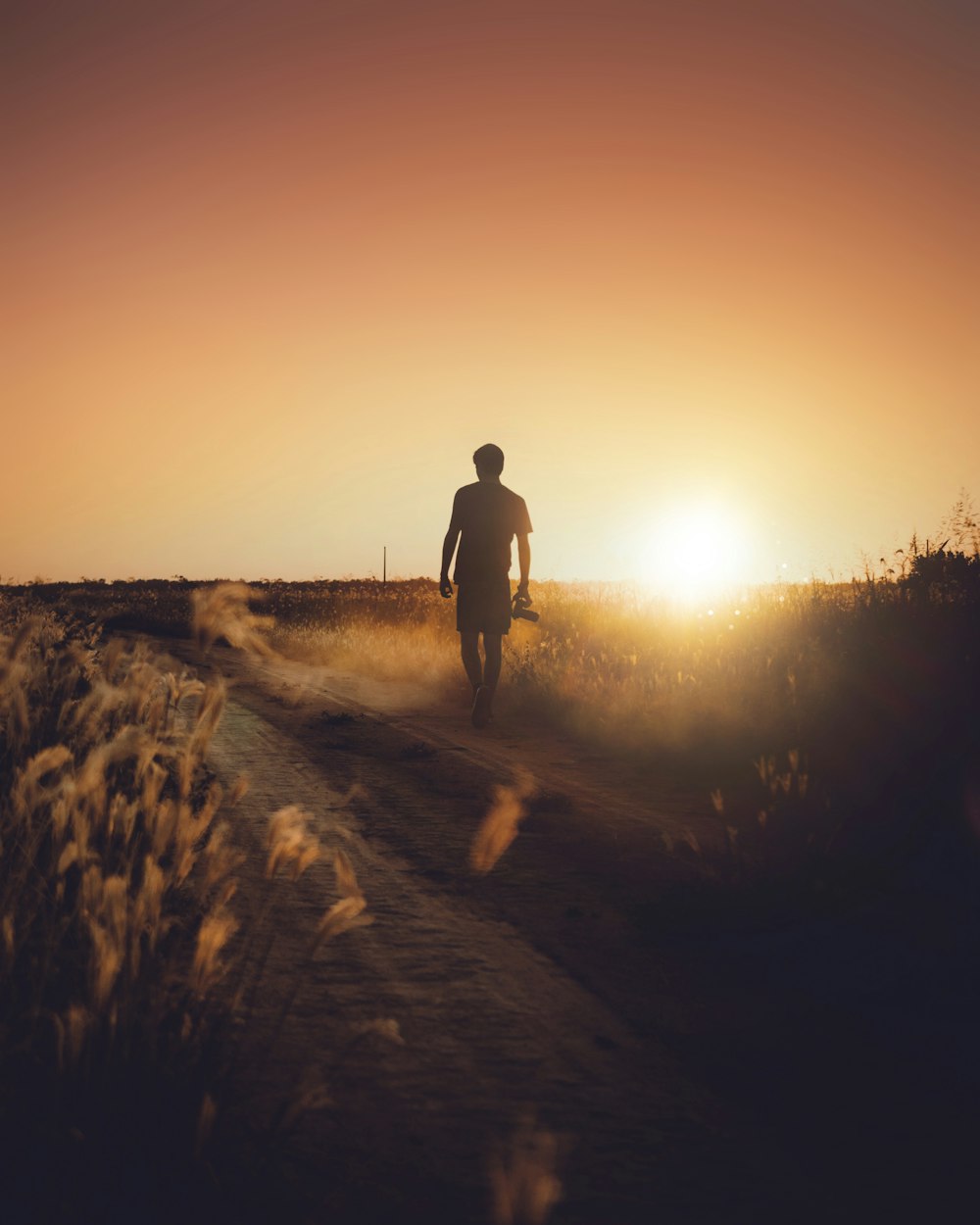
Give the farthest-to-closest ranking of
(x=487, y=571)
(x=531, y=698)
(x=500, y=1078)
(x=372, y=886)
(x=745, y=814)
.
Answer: (x=531, y=698), (x=487, y=571), (x=745, y=814), (x=372, y=886), (x=500, y=1078)

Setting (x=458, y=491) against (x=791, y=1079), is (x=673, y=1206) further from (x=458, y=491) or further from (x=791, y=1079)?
(x=458, y=491)

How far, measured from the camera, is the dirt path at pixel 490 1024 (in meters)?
2.21

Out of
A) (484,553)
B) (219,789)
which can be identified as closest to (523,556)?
(484,553)

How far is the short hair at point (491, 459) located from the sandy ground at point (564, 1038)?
5.32m

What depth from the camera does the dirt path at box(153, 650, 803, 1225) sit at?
7.23 feet

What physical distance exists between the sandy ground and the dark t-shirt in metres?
4.82

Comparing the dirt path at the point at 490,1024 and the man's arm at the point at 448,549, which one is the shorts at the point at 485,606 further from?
the dirt path at the point at 490,1024

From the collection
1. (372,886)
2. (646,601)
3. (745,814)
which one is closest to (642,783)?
(745,814)

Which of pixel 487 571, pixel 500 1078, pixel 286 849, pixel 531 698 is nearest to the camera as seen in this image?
pixel 500 1078

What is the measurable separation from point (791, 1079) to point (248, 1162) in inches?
59.6

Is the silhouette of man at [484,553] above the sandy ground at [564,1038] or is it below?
above

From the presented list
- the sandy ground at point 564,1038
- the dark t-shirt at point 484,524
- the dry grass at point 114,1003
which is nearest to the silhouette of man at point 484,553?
the dark t-shirt at point 484,524

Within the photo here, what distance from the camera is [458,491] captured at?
10289mm

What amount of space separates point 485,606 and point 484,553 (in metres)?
0.56
